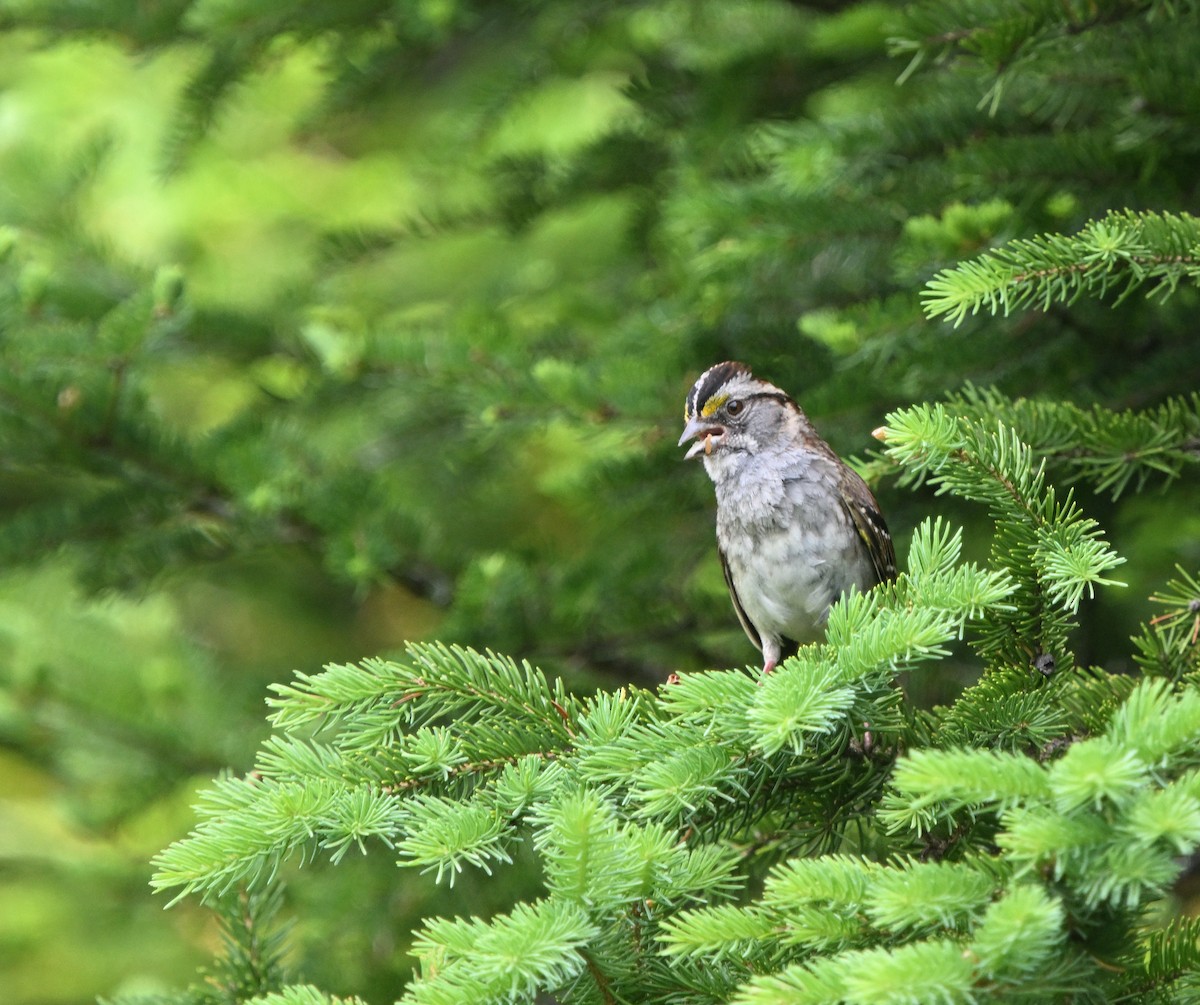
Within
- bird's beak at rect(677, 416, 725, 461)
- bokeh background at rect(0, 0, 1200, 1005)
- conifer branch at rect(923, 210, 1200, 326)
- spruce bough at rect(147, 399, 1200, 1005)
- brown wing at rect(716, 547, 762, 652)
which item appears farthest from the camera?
brown wing at rect(716, 547, 762, 652)

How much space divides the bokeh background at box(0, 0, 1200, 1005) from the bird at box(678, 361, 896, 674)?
132 millimetres

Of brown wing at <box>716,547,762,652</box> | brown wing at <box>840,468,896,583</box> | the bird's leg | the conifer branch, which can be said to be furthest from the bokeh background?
the conifer branch

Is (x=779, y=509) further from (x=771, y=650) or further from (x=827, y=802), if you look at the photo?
(x=827, y=802)

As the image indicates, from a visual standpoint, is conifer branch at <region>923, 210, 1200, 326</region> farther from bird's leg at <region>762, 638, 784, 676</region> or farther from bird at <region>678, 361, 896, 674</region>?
bird's leg at <region>762, 638, 784, 676</region>

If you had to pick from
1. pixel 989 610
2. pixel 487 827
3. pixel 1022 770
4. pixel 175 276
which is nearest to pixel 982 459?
pixel 989 610

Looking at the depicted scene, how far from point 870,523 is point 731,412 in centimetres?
50

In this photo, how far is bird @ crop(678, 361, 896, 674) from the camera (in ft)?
11.7

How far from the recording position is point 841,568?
3.56 metres

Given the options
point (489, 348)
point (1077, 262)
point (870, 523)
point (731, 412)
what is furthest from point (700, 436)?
point (1077, 262)

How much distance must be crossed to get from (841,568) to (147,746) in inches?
94.0

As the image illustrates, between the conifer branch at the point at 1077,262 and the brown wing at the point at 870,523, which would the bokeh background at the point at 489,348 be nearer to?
the brown wing at the point at 870,523

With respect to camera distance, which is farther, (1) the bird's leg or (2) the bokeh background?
(1) the bird's leg

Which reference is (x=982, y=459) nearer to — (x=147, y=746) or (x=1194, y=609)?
(x=1194, y=609)

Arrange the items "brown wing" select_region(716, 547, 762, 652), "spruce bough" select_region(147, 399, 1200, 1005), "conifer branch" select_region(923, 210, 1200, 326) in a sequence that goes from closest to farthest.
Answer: "spruce bough" select_region(147, 399, 1200, 1005) < "conifer branch" select_region(923, 210, 1200, 326) < "brown wing" select_region(716, 547, 762, 652)
